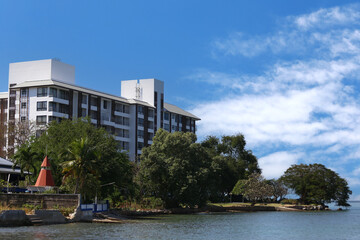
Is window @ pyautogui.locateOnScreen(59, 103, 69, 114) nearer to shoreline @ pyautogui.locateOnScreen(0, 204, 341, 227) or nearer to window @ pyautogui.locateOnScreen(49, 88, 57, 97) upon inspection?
window @ pyautogui.locateOnScreen(49, 88, 57, 97)

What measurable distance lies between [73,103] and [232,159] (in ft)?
134

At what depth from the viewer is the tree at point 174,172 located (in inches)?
3127

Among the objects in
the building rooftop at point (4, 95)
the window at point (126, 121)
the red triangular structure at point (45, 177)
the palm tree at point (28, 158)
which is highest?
the building rooftop at point (4, 95)

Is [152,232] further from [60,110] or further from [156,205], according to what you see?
[60,110]

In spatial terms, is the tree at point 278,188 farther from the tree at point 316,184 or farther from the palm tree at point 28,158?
the palm tree at point 28,158

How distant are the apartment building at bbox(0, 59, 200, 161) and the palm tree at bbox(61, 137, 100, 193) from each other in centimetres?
3490

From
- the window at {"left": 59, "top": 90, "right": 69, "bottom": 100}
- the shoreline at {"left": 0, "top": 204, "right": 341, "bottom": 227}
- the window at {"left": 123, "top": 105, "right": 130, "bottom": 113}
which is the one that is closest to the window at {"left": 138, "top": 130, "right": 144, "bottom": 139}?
the window at {"left": 123, "top": 105, "right": 130, "bottom": 113}

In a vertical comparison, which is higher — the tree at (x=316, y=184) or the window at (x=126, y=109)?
the window at (x=126, y=109)

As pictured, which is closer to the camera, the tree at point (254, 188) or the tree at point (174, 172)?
the tree at point (174, 172)

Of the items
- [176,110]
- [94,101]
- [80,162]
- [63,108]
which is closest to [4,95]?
[63,108]

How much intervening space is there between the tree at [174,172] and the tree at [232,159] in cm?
3105

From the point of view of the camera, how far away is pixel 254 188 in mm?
104625

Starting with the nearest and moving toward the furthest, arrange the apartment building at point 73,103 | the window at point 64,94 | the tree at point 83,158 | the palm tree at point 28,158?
the tree at point 83,158
the palm tree at point 28,158
the apartment building at point 73,103
the window at point 64,94

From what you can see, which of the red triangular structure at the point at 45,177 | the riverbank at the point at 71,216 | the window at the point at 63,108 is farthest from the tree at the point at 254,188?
the red triangular structure at the point at 45,177
